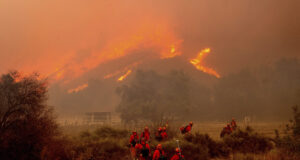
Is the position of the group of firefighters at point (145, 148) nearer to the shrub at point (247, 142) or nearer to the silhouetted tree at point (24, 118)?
the shrub at point (247, 142)

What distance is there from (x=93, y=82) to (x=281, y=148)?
14972 centimetres

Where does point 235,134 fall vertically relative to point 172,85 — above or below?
below

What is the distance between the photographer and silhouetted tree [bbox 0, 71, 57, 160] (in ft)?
42.9

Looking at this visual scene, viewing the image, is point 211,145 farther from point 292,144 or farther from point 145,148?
point 145,148

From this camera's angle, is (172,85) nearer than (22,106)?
No

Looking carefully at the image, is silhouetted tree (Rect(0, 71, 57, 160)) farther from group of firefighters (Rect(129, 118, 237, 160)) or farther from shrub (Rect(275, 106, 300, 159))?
shrub (Rect(275, 106, 300, 159))

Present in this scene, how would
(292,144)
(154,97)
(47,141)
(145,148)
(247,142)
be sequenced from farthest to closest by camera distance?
(154,97) → (247,142) → (292,144) → (47,141) → (145,148)

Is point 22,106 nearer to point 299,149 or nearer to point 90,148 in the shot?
point 90,148

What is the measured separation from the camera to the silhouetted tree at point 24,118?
13.1 m

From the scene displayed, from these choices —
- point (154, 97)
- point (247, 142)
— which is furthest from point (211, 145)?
point (154, 97)

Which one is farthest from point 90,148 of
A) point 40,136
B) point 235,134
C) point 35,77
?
point 235,134

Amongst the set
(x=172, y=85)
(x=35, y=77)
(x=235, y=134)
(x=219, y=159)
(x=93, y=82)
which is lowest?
(x=219, y=159)

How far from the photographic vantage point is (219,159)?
54.8 feet

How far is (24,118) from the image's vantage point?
47.4 ft
